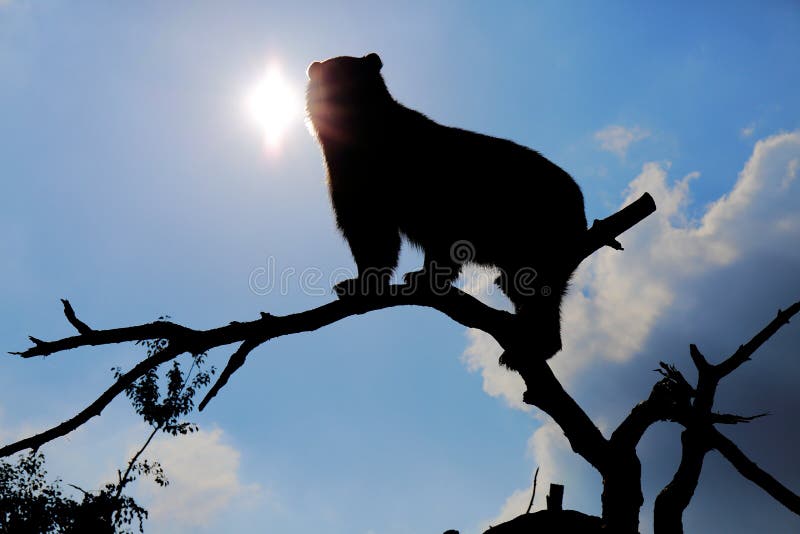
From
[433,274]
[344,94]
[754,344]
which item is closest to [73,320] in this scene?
[433,274]

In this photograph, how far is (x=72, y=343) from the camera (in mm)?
3133

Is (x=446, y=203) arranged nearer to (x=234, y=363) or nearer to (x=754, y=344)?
(x=234, y=363)

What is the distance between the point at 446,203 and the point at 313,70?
2.24m

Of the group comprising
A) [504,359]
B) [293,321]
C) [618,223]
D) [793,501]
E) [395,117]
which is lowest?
[793,501]

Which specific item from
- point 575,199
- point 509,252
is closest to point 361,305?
point 509,252

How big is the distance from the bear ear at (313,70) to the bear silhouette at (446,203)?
51 centimetres

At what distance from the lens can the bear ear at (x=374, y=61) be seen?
230 inches

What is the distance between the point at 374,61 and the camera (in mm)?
5926

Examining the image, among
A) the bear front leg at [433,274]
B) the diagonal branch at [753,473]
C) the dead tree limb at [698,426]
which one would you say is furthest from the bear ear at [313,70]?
the diagonal branch at [753,473]

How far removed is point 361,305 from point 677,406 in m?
2.10

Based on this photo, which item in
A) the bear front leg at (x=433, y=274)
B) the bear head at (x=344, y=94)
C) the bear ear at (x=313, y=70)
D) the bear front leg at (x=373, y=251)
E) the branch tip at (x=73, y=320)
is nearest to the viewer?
the branch tip at (x=73, y=320)

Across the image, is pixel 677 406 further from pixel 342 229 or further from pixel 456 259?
pixel 342 229

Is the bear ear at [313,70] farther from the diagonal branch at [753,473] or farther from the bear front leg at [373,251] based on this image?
the diagonal branch at [753,473]

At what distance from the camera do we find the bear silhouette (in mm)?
4719
